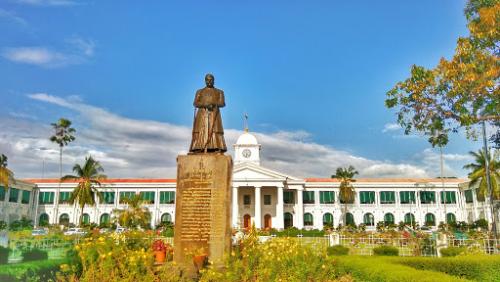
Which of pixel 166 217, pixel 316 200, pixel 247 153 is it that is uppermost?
pixel 247 153

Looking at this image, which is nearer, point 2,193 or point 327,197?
point 2,193

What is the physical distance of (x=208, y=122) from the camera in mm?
9445

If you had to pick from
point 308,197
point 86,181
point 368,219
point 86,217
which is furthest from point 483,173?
point 86,217

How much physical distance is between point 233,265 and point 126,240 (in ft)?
10.2

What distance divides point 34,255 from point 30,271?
81 centimetres

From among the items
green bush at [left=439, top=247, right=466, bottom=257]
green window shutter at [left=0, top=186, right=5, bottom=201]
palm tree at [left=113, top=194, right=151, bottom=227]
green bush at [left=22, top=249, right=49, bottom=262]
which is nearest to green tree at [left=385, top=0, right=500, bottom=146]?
green bush at [left=439, top=247, right=466, bottom=257]

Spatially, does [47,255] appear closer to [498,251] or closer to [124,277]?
[124,277]

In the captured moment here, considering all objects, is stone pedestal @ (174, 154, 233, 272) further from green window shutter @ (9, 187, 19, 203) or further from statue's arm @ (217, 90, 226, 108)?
green window shutter @ (9, 187, 19, 203)

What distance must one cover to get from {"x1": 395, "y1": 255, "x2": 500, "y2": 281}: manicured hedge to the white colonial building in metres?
40.2

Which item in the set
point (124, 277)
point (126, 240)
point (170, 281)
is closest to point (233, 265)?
point (170, 281)

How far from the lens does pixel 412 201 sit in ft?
170

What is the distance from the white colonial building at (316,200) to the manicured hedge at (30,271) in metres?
42.5

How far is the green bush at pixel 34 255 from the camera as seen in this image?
7.18 meters

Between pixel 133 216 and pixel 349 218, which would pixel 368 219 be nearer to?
pixel 349 218
